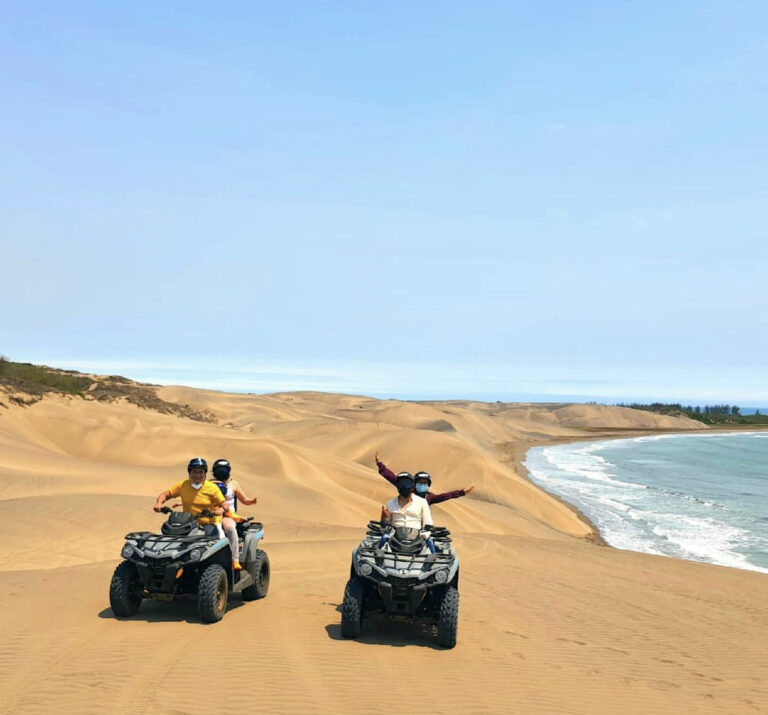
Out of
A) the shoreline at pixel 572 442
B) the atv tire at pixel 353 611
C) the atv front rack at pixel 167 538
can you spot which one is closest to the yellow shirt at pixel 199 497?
the atv front rack at pixel 167 538

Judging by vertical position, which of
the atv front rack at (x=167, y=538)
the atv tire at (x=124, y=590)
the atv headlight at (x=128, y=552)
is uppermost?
the atv front rack at (x=167, y=538)

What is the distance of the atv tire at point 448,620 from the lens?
26.6 feet

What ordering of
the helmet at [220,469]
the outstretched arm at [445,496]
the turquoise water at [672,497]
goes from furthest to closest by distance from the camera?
the turquoise water at [672,497]
the helmet at [220,469]
the outstretched arm at [445,496]

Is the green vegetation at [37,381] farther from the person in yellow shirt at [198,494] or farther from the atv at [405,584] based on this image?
the atv at [405,584]

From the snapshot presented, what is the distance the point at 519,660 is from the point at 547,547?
11.3 m

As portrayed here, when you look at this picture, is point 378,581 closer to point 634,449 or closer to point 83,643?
point 83,643

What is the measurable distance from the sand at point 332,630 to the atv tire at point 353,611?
22 cm

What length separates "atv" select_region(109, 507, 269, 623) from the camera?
8.40m

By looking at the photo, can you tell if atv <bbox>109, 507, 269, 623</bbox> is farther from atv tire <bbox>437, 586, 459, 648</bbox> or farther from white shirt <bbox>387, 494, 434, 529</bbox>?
atv tire <bbox>437, 586, 459, 648</bbox>

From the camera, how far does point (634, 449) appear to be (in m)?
78.5

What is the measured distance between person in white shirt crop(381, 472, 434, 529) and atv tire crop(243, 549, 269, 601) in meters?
2.12

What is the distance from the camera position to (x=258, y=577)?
1029 centimetres

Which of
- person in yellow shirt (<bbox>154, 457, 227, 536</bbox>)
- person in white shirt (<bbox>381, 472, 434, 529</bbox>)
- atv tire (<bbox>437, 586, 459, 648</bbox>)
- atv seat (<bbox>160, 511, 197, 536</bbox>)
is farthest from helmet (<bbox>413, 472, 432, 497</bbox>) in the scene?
atv seat (<bbox>160, 511, 197, 536</bbox>)

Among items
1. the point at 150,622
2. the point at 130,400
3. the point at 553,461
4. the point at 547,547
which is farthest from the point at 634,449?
the point at 150,622
